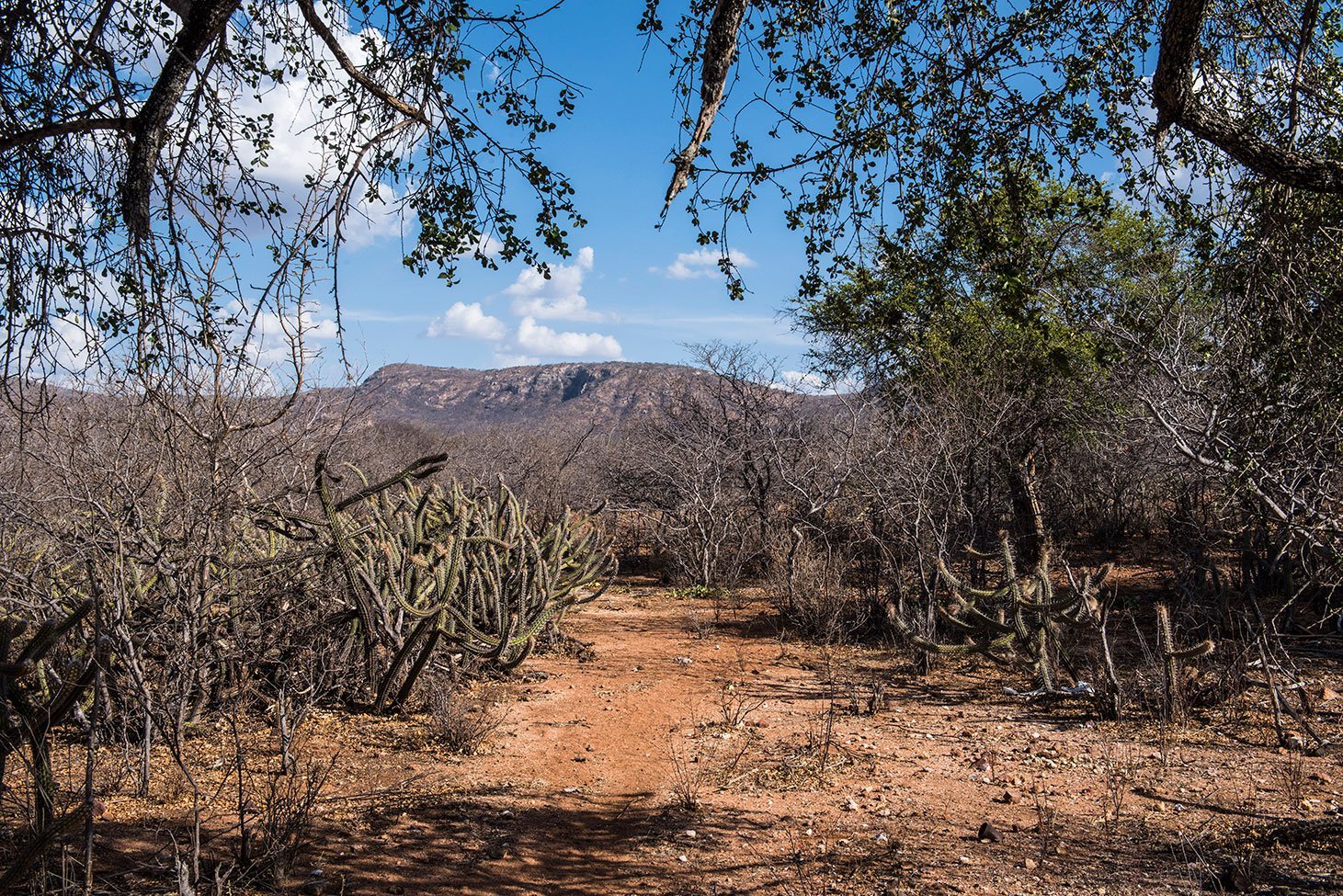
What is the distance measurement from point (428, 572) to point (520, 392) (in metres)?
71.4

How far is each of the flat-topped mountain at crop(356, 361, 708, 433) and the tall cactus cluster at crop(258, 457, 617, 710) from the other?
57.3 metres

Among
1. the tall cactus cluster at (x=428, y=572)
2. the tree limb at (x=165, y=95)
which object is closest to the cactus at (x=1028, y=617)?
the tall cactus cluster at (x=428, y=572)

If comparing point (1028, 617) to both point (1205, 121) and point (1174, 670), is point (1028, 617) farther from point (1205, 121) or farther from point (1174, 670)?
point (1205, 121)

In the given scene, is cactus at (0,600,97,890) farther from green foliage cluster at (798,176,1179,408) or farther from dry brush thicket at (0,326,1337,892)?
green foliage cluster at (798,176,1179,408)

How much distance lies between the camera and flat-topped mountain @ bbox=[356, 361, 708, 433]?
70.7 metres

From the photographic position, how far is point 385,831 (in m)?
5.05

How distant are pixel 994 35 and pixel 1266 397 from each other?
240 centimetres

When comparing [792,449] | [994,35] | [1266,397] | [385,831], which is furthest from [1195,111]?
[792,449]

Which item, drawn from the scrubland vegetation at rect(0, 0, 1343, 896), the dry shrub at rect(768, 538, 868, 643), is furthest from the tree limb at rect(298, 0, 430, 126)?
the dry shrub at rect(768, 538, 868, 643)

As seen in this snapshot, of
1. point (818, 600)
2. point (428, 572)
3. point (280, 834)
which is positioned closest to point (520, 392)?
point (818, 600)

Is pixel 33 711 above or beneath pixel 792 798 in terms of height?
above

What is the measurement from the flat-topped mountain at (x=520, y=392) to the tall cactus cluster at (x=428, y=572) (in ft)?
188

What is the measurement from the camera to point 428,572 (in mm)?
7691

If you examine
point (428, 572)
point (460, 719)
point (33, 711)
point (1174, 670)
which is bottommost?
point (460, 719)
